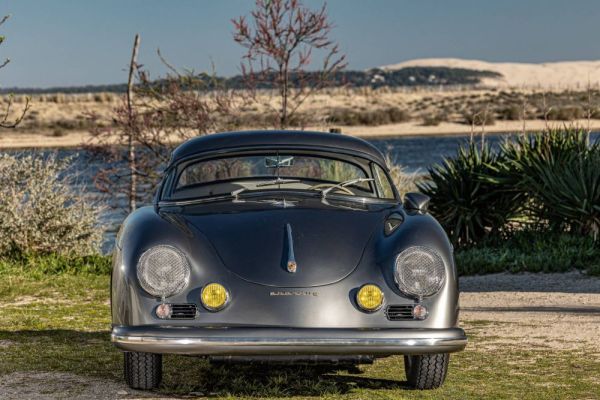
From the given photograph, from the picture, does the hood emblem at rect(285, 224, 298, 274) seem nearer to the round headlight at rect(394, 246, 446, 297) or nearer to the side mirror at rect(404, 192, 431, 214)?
the round headlight at rect(394, 246, 446, 297)

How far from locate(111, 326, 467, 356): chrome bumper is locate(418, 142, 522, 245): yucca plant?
9793 mm

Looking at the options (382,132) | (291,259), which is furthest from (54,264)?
(382,132)

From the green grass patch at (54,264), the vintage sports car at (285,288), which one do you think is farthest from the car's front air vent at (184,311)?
the green grass patch at (54,264)

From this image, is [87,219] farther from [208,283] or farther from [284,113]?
[208,283]

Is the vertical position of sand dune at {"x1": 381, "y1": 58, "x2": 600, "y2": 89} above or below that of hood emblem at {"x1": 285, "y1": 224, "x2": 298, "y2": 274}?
above

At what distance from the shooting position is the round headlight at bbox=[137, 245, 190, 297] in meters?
6.14

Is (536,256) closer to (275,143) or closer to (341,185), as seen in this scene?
(341,185)

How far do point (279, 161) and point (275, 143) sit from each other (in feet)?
0.43

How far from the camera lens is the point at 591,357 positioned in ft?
26.4

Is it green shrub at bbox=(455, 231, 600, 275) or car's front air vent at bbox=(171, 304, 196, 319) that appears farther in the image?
green shrub at bbox=(455, 231, 600, 275)

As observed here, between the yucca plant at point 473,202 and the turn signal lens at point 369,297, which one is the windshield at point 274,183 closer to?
the turn signal lens at point 369,297

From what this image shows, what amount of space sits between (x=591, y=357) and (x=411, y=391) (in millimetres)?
1939

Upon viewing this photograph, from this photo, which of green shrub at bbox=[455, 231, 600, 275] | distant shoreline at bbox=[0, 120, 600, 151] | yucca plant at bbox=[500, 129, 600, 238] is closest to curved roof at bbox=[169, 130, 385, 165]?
green shrub at bbox=[455, 231, 600, 275]

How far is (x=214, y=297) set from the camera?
611 centimetres
